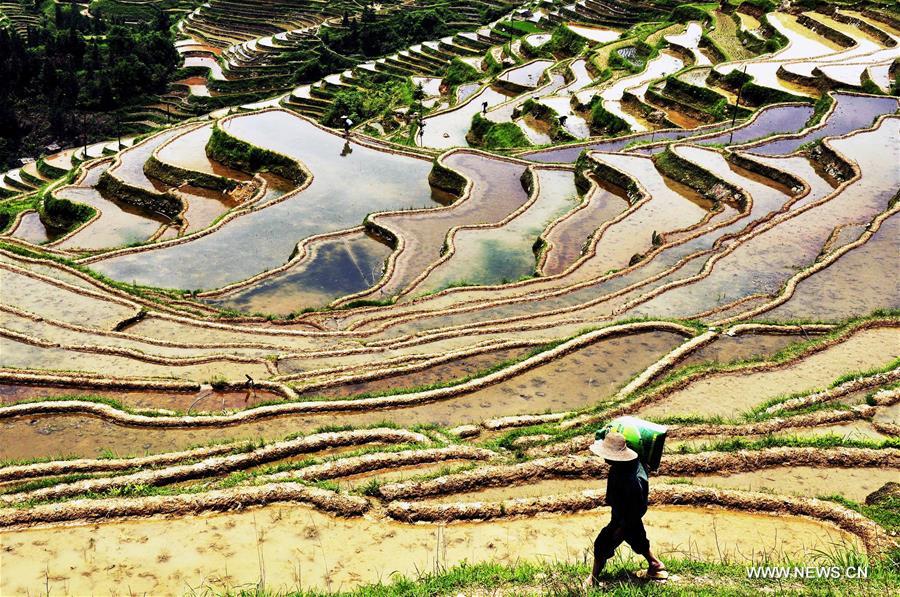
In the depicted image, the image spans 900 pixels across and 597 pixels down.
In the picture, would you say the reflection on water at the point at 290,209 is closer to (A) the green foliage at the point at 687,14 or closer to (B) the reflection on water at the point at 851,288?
(B) the reflection on water at the point at 851,288

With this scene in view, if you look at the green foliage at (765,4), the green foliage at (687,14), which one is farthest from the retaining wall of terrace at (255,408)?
the green foliage at (687,14)

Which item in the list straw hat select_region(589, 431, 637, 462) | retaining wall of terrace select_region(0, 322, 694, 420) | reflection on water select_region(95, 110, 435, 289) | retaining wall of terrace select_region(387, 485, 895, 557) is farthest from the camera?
reflection on water select_region(95, 110, 435, 289)

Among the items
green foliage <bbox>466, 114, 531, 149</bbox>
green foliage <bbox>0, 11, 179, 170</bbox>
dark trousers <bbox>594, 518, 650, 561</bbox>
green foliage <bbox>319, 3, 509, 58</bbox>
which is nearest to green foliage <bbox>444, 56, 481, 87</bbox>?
green foliage <bbox>466, 114, 531, 149</bbox>

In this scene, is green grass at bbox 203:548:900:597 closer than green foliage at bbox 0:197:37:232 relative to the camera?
Yes

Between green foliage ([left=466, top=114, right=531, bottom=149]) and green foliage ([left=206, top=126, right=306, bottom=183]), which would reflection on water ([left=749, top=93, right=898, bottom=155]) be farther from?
green foliage ([left=206, top=126, right=306, bottom=183])

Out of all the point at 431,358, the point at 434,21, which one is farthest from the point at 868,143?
the point at 434,21

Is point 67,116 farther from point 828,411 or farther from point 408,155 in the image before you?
point 828,411

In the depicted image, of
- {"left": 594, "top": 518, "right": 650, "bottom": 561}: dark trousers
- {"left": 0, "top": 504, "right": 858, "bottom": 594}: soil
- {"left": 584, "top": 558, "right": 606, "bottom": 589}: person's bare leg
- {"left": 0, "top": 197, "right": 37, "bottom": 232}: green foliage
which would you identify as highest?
{"left": 594, "top": 518, "right": 650, "bottom": 561}: dark trousers
